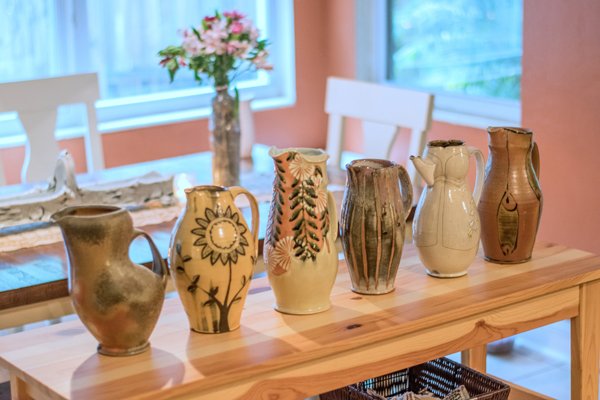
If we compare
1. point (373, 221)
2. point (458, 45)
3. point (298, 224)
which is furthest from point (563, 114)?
point (298, 224)

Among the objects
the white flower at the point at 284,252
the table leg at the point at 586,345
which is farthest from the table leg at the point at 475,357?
the white flower at the point at 284,252

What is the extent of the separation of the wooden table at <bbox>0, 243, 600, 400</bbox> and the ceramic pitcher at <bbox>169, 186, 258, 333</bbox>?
2.1 inches

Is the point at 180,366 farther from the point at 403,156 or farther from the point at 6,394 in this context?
the point at 403,156

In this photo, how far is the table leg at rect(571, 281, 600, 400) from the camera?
116 centimetres

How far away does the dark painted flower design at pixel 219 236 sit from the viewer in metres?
0.88

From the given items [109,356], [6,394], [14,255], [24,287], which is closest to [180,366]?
[109,356]

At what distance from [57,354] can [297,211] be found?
349mm

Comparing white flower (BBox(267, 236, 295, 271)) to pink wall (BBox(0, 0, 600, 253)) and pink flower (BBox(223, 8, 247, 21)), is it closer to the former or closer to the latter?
pink flower (BBox(223, 8, 247, 21))

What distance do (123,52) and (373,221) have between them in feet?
8.37

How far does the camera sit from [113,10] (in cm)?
322

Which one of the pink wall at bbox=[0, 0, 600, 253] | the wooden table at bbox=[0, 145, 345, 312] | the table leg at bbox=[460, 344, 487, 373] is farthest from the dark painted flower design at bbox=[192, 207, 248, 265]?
the pink wall at bbox=[0, 0, 600, 253]

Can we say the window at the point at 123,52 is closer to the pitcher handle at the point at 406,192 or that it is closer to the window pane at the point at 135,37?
the window pane at the point at 135,37

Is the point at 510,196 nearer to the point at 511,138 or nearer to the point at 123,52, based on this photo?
the point at 511,138

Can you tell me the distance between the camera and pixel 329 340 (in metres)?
0.91
